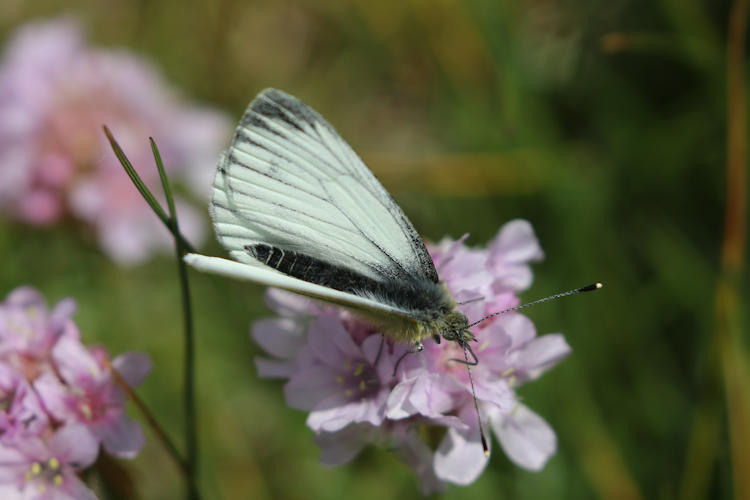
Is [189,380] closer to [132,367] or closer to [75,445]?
[132,367]

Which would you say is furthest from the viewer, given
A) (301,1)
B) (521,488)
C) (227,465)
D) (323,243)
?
(301,1)

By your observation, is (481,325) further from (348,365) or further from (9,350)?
(9,350)

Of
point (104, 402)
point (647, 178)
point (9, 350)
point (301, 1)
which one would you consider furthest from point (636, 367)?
point (301, 1)

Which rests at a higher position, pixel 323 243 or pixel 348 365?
pixel 323 243

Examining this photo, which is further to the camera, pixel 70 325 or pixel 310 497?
pixel 310 497

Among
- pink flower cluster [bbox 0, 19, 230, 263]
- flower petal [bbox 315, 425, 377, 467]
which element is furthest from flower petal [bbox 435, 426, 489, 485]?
pink flower cluster [bbox 0, 19, 230, 263]
